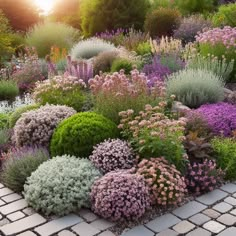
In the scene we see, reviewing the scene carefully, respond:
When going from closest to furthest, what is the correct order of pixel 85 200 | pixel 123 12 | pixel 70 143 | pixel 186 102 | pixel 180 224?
pixel 180 224 < pixel 85 200 < pixel 70 143 < pixel 186 102 < pixel 123 12

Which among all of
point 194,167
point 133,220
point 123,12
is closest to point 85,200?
point 133,220

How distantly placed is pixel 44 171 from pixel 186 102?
282 cm

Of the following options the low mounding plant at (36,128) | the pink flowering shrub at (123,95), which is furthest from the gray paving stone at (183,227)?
the low mounding plant at (36,128)

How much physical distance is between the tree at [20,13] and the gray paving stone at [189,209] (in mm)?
13191

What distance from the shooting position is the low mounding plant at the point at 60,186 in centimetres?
427

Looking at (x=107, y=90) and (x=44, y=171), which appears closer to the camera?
(x=44, y=171)

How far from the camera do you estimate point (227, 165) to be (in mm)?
4957

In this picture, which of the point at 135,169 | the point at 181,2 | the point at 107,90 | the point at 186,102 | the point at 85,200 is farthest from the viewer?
the point at 181,2

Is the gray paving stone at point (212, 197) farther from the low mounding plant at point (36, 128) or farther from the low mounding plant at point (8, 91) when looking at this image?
the low mounding plant at point (8, 91)

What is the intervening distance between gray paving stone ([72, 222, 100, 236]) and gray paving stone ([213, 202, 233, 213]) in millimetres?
1210

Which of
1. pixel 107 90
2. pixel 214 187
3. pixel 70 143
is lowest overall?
pixel 214 187

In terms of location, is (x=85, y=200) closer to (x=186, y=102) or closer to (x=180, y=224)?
(x=180, y=224)

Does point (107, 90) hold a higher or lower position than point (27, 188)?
higher

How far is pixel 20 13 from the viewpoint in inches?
640
